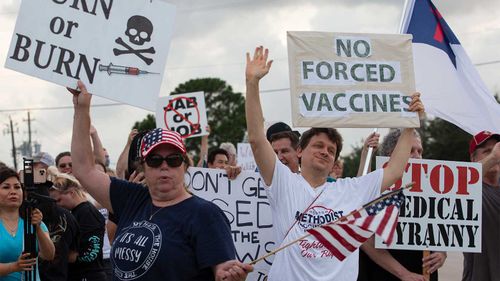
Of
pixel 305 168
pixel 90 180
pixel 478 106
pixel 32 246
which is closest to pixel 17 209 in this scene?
pixel 32 246

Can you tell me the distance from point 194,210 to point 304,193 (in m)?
1.02

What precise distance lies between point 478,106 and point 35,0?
364 cm

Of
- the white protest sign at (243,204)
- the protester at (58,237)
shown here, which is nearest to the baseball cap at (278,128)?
the white protest sign at (243,204)

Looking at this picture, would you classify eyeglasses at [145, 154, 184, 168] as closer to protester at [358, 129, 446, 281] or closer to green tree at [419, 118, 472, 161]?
protester at [358, 129, 446, 281]

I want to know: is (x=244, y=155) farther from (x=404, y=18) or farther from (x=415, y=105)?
(x=415, y=105)

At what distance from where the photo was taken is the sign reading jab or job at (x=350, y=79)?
18.8ft

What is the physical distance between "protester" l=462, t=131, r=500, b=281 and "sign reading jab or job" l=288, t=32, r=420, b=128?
108cm

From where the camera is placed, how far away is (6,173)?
671cm

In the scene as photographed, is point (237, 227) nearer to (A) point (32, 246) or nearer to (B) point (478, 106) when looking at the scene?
(A) point (32, 246)

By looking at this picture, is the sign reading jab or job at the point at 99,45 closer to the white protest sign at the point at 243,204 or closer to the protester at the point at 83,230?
the white protest sign at the point at 243,204

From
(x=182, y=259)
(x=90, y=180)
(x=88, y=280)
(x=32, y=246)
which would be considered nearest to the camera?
(x=182, y=259)

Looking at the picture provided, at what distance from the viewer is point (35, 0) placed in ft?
19.4

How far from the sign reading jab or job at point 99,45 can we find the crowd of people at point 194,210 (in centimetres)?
30

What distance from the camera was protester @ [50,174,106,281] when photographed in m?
7.66
